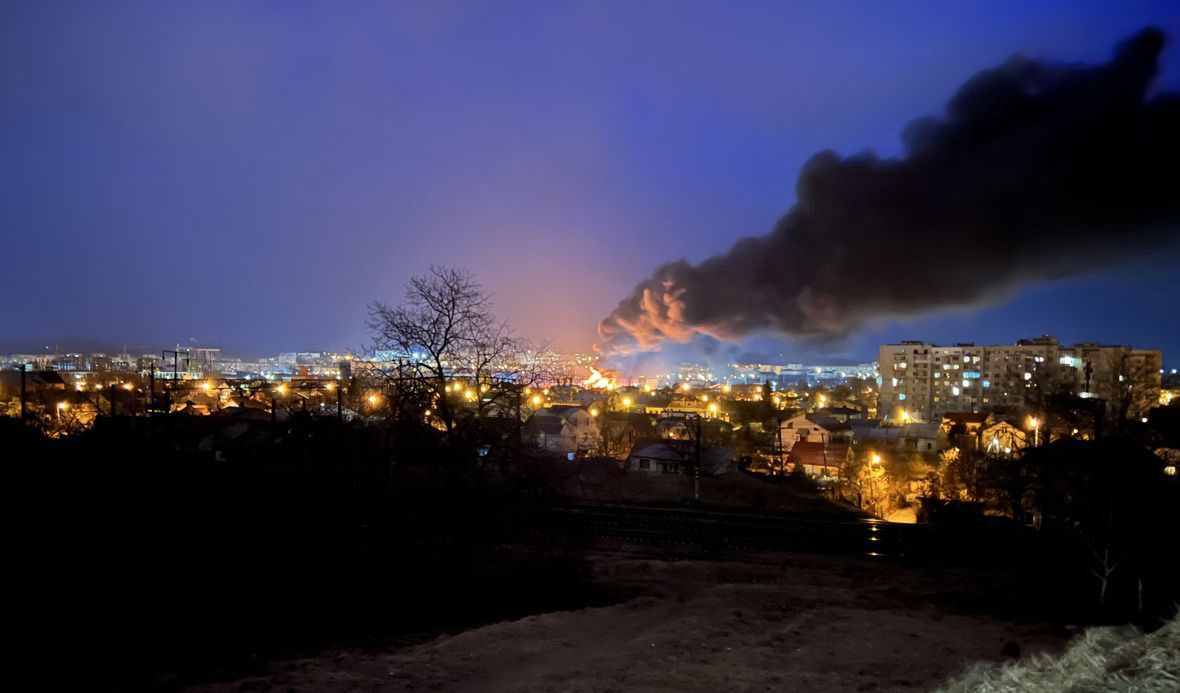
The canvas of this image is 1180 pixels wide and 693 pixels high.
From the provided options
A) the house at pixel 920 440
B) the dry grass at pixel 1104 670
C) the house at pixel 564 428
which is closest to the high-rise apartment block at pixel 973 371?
the house at pixel 920 440

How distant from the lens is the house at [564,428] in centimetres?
3966

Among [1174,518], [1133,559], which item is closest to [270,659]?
[1133,559]

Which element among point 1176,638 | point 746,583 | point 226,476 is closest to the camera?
point 1176,638

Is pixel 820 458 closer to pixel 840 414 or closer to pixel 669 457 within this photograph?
pixel 669 457

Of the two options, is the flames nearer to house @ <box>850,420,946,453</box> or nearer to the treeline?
house @ <box>850,420,946,453</box>

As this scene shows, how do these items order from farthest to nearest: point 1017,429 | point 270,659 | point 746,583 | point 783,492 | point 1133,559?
1. point 1017,429
2. point 783,492
3. point 746,583
4. point 1133,559
5. point 270,659

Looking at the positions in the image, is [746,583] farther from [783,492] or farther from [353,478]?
[783,492]

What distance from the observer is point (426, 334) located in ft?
42.6

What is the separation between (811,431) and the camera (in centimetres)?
4712

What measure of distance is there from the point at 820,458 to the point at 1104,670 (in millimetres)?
34888

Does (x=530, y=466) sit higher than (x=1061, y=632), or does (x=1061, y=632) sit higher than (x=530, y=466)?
(x=530, y=466)

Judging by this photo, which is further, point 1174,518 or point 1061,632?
point 1174,518

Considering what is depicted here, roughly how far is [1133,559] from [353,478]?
14121mm

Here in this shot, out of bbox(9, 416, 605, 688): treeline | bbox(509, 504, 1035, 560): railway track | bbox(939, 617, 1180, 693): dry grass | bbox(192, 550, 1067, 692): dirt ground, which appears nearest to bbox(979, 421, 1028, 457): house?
bbox(509, 504, 1035, 560): railway track
